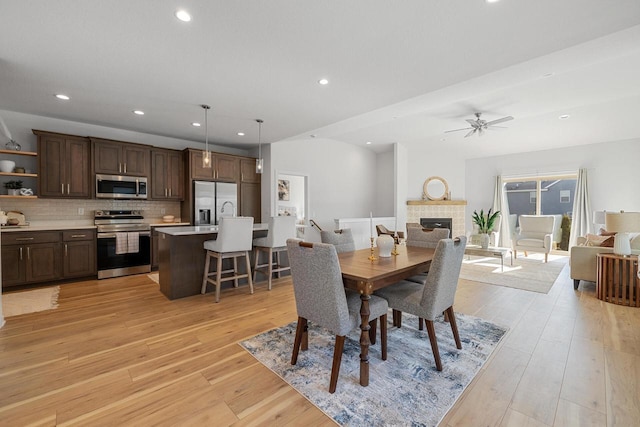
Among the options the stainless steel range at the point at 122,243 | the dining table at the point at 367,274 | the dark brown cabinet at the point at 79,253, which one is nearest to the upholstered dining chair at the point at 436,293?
the dining table at the point at 367,274

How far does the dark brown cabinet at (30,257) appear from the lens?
3.69m

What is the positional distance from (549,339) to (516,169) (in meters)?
5.91

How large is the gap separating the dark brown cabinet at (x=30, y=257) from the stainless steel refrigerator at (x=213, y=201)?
6.40 ft

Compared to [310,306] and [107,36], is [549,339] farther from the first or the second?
[107,36]

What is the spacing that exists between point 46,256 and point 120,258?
33.9 inches

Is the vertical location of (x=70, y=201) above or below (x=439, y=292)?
above

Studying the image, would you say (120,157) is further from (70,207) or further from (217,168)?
(217,168)

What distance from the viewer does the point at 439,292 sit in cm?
194

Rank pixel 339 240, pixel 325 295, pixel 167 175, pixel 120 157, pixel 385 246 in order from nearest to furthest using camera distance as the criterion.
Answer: pixel 325 295, pixel 385 246, pixel 339 240, pixel 120 157, pixel 167 175

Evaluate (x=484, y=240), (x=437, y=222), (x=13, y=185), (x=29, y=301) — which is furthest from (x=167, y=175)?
(x=437, y=222)

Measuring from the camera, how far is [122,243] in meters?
4.45

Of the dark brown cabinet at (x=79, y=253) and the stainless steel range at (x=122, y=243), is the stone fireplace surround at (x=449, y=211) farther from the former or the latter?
the dark brown cabinet at (x=79, y=253)

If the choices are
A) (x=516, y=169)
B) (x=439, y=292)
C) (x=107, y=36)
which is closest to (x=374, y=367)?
(x=439, y=292)

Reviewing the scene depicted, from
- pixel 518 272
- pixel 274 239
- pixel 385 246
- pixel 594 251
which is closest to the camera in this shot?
pixel 385 246
